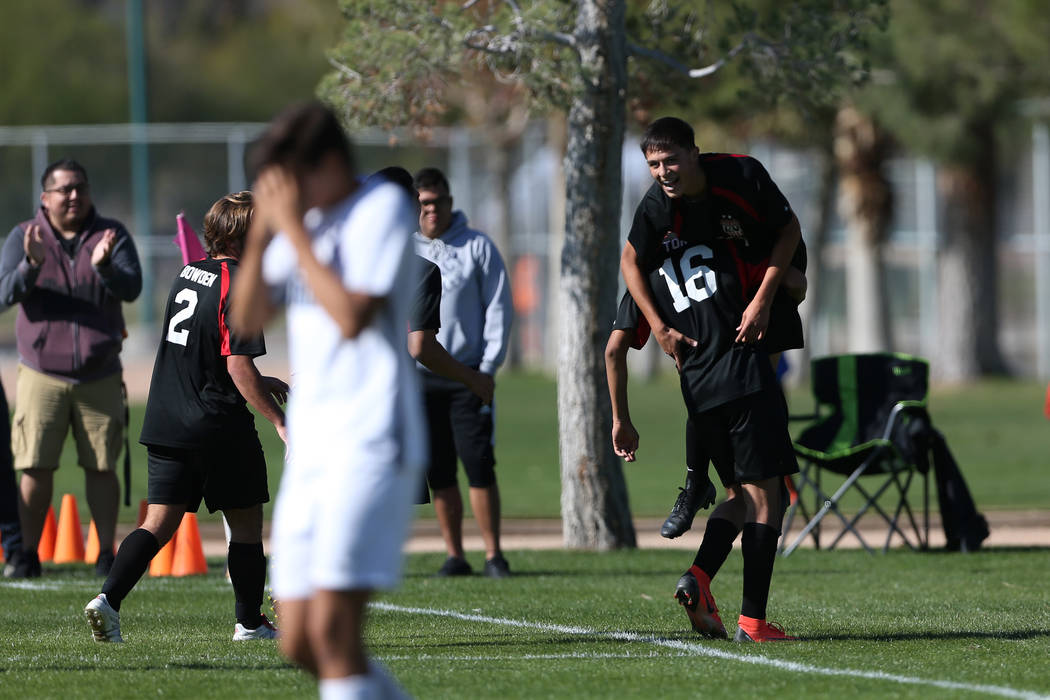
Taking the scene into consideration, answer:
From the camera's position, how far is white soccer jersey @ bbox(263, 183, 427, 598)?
4215mm

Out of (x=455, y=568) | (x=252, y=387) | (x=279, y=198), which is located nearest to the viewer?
(x=279, y=198)

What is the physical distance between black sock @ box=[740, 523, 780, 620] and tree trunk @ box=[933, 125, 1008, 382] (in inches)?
1013

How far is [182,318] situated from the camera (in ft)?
23.7

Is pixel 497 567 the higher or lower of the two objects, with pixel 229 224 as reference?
lower

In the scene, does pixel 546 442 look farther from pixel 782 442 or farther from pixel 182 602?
pixel 782 442

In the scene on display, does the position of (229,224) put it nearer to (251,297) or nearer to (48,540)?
(251,297)

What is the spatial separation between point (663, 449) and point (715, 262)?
40.7 feet

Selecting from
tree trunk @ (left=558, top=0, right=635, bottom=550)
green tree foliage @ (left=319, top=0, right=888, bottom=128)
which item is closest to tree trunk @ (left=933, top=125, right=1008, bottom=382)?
green tree foliage @ (left=319, top=0, right=888, bottom=128)

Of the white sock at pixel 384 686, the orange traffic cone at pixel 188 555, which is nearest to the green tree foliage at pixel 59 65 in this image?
the orange traffic cone at pixel 188 555

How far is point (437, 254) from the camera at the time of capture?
992cm

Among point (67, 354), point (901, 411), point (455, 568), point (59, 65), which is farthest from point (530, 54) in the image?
point (59, 65)

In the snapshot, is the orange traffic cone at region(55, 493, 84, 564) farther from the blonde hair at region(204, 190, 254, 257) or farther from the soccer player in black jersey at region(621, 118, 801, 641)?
the soccer player in black jersey at region(621, 118, 801, 641)

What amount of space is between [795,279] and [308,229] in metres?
3.26

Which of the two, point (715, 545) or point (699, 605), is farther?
point (715, 545)
